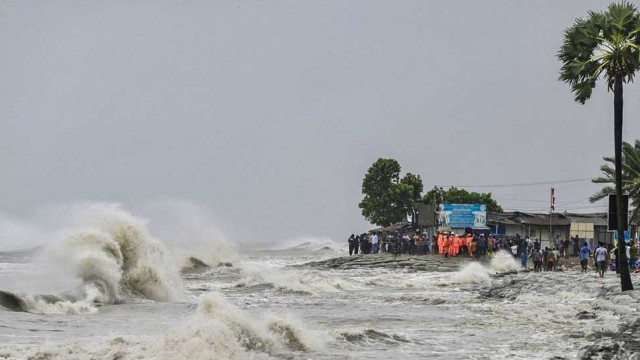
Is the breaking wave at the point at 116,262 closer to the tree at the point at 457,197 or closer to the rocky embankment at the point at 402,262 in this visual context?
the rocky embankment at the point at 402,262

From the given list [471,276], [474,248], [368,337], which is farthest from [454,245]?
[368,337]

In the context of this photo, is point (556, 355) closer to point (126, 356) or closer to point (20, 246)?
point (126, 356)

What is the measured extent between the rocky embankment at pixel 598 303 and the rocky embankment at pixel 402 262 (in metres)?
12.4

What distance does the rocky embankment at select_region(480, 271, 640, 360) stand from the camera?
483 inches

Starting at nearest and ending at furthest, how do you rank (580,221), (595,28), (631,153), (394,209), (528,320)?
(528,320)
(595,28)
(631,153)
(580,221)
(394,209)

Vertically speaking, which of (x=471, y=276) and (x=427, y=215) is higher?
(x=427, y=215)

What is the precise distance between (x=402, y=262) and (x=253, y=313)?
26.2 meters

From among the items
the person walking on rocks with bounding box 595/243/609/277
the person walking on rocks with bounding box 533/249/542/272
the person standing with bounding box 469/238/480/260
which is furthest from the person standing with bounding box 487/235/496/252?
the person walking on rocks with bounding box 595/243/609/277

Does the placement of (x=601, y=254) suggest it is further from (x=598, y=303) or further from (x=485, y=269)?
(x=485, y=269)

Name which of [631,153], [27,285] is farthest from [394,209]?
[27,285]

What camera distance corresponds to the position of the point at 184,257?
50.8m

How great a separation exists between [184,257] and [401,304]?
28.7 meters

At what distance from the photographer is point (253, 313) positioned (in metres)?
19.8

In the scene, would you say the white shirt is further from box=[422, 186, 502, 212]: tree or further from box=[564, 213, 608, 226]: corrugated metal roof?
box=[422, 186, 502, 212]: tree
